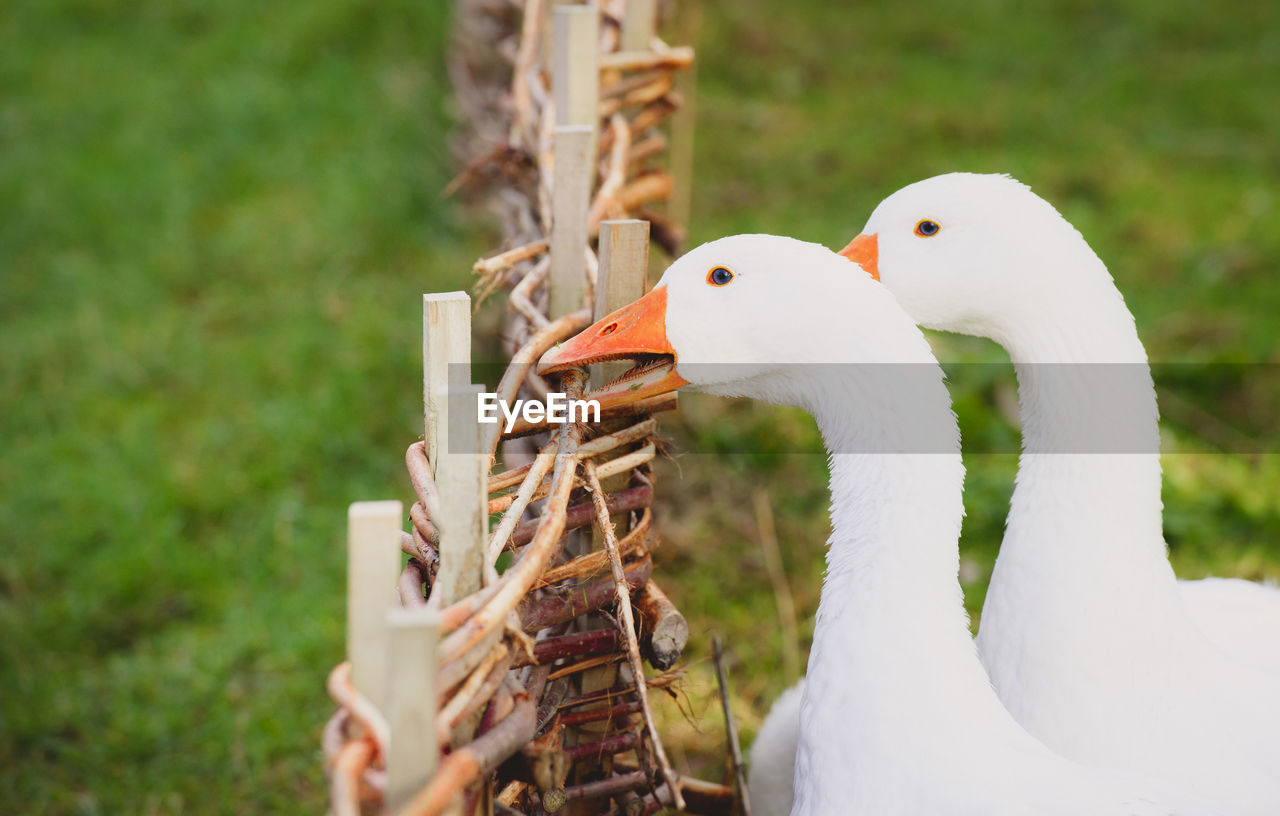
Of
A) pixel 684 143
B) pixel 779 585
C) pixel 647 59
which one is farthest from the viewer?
pixel 684 143

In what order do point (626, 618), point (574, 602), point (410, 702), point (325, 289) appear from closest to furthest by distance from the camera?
point (410, 702), point (626, 618), point (574, 602), point (325, 289)

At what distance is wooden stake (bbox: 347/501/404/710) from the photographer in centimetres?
106

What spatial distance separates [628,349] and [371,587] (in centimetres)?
61

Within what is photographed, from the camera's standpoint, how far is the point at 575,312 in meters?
1.87

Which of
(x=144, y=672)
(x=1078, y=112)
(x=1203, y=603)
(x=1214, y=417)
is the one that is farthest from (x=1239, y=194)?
(x=144, y=672)

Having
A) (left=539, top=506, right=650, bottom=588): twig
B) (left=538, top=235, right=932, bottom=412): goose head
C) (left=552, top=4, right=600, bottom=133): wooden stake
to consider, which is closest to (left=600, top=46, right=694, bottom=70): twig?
(left=552, top=4, right=600, bottom=133): wooden stake

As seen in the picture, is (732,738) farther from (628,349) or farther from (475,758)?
(475,758)

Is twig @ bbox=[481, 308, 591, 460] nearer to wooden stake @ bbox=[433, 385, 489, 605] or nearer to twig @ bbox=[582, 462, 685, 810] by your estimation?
twig @ bbox=[582, 462, 685, 810]

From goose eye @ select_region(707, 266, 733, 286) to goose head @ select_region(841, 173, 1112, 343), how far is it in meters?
0.41

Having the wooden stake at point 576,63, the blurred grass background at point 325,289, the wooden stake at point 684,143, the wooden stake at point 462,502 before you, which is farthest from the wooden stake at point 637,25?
the wooden stake at point 462,502

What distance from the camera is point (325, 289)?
4.57 meters

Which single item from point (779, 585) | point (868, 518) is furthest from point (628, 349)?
point (779, 585)

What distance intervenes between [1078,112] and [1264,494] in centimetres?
374

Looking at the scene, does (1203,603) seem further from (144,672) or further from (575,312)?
(144,672)
